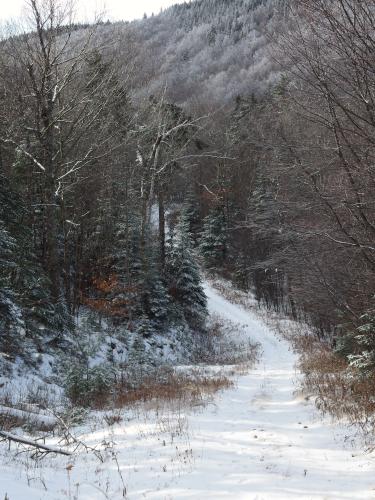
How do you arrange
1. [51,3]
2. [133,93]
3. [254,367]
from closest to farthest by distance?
[51,3], [254,367], [133,93]

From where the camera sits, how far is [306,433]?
6355 millimetres

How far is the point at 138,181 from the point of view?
74.6 ft

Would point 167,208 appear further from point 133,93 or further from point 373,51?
point 373,51

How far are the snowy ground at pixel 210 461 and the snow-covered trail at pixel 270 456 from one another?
0.01m

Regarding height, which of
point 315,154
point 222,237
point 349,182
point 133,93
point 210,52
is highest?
point 210,52

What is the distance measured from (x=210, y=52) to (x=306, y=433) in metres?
106

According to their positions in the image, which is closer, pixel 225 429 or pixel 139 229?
pixel 225 429

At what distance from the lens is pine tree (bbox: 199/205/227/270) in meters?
39.2

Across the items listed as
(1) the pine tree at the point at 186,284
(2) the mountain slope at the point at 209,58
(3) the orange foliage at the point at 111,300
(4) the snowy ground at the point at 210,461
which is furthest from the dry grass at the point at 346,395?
(2) the mountain slope at the point at 209,58

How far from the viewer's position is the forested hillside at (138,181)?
16.6 ft

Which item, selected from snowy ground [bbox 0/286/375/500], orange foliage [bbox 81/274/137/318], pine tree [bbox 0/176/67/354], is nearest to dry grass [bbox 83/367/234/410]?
snowy ground [bbox 0/286/375/500]

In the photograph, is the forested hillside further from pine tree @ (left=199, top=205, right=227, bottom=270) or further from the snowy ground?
pine tree @ (left=199, top=205, right=227, bottom=270)

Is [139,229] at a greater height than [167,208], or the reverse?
[167,208]

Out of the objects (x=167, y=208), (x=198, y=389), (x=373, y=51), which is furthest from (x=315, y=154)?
(x=167, y=208)
